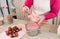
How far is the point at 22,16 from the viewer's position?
1.18 m

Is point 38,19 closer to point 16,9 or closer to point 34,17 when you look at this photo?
point 34,17

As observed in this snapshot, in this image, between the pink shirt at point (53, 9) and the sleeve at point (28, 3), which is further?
the sleeve at point (28, 3)

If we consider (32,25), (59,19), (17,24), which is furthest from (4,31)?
(59,19)

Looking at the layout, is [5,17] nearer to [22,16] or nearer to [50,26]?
[22,16]

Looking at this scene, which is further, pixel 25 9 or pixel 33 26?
pixel 25 9

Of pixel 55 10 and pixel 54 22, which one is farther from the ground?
pixel 55 10

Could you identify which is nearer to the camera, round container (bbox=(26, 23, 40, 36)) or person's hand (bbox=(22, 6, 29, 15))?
round container (bbox=(26, 23, 40, 36))

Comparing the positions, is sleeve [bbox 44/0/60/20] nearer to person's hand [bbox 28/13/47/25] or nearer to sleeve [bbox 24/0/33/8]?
person's hand [bbox 28/13/47/25]

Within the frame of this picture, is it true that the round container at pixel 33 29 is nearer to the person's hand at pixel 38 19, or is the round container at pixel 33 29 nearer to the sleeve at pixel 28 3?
the person's hand at pixel 38 19

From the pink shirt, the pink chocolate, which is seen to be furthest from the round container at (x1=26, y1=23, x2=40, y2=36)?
the pink shirt

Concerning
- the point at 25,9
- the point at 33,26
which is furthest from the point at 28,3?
the point at 33,26

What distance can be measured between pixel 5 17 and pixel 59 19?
1.52 feet

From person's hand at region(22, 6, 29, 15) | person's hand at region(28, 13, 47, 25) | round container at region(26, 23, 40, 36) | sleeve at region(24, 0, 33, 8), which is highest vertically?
sleeve at region(24, 0, 33, 8)

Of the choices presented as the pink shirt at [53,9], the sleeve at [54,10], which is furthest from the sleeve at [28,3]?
the sleeve at [54,10]
